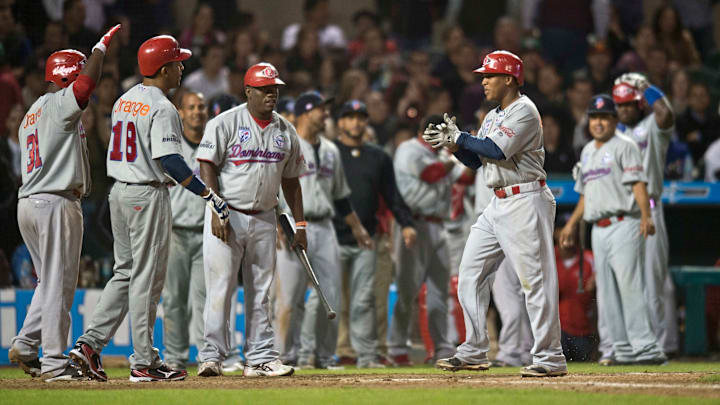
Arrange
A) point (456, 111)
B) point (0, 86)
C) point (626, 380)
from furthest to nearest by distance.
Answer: point (456, 111)
point (0, 86)
point (626, 380)

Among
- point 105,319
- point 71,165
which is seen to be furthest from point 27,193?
point 105,319

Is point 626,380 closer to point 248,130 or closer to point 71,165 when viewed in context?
point 248,130

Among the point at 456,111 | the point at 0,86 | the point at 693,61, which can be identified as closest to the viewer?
the point at 0,86

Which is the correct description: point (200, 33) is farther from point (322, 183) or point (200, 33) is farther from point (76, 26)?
point (322, 183)

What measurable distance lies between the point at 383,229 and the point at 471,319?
3329mm

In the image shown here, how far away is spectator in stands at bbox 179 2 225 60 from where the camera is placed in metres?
15.3

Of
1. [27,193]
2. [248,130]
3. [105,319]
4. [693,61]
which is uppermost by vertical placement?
[693,61]

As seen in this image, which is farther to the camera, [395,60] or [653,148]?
[395,60]

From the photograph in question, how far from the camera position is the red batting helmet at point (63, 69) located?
7.66 metres

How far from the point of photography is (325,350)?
9.94 metres

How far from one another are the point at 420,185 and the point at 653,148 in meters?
2.42

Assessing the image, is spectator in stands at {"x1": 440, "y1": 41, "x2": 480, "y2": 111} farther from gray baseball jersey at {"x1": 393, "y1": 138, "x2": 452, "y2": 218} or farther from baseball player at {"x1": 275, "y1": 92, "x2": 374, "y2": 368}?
baseball player at {"x1": 275, "y1": 92, "x2": 374, "y2": 368}

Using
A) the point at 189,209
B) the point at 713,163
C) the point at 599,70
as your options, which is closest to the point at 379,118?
the point at 599,70

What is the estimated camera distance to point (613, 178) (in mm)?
10281
